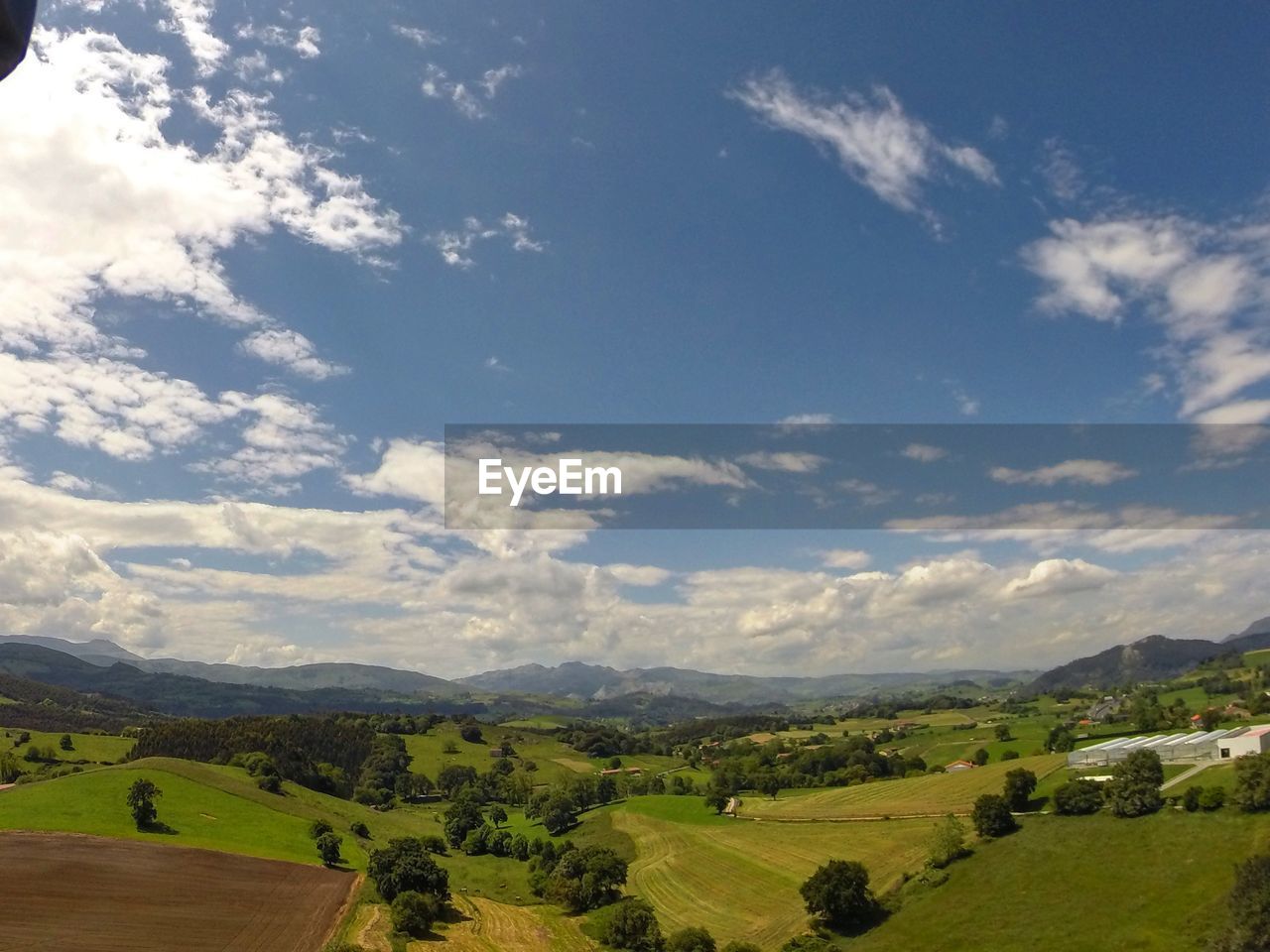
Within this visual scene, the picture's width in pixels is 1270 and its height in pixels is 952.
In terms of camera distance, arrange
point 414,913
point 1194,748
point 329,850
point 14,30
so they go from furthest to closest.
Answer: point 329,850 → point 1194,748 → point 414,913 → point 14,30

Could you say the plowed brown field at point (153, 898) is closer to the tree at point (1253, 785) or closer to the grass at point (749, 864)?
the grass at point (749, 864)

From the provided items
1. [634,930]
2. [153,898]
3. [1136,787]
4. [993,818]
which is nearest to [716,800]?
[993,818]

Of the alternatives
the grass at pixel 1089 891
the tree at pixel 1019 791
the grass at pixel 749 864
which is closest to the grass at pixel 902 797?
the grass at pixel 749 864

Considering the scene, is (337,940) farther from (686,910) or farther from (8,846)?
(8,846)

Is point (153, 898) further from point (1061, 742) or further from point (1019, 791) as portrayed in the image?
point (1061, 742)

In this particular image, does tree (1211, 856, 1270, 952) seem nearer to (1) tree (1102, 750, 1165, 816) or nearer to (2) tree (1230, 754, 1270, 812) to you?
(2) tree (1230, 754, 1270, 812)

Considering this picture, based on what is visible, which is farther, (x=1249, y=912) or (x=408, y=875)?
(x=408, y=875)

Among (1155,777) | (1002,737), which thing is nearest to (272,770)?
(1155,777)
